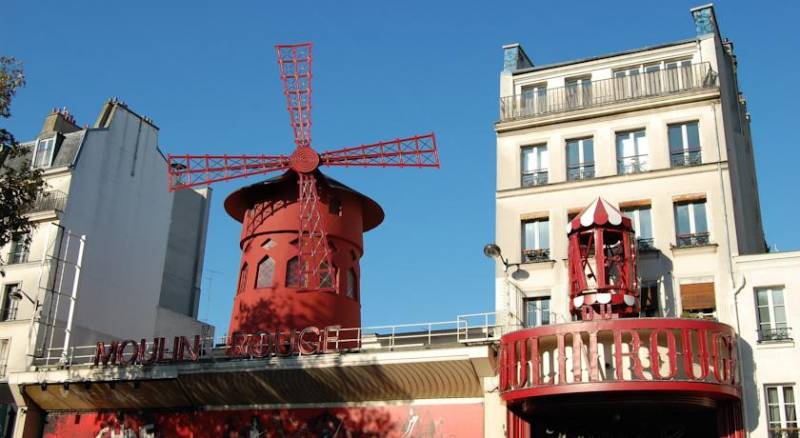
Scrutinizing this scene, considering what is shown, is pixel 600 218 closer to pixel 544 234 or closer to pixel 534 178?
pixel 544 234

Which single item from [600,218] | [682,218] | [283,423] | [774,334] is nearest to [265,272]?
[283,423]

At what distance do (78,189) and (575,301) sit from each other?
15963 mm

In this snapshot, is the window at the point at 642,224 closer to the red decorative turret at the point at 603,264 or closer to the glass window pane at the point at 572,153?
the red decorative turret at the point at 603,264

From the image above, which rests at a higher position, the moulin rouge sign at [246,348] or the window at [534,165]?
the window at [534,165]

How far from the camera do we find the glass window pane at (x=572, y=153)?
19.3m

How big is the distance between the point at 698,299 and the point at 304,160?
10.9 meters

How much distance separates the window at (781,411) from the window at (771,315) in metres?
0.92

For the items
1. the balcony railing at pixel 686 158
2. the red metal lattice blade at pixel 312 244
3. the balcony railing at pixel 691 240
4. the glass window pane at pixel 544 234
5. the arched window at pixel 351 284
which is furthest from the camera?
the arched window at pixel 351 284

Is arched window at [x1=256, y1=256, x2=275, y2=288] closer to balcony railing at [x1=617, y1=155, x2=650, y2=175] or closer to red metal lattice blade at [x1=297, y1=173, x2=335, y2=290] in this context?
red metal lattice blade at [x1=297, y1=173, x2=335, y2=290]

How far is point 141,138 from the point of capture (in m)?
28.9

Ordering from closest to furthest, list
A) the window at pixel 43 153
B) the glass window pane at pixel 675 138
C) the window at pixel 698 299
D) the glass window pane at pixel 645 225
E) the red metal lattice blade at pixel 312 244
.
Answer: the window at pixel 698 299 → the glass window pane at pixel 645 225 → the glass window pane at pixel 675 138 → the red metal lattice blade at pixel 312 244 → the window at pixel 43 153

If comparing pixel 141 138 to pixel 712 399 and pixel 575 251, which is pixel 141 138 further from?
pixel 712 399

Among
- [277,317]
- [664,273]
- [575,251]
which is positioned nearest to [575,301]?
[575,251]

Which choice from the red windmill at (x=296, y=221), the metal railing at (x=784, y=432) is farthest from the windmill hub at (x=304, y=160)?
the metal railing at (x=784, y=432)
